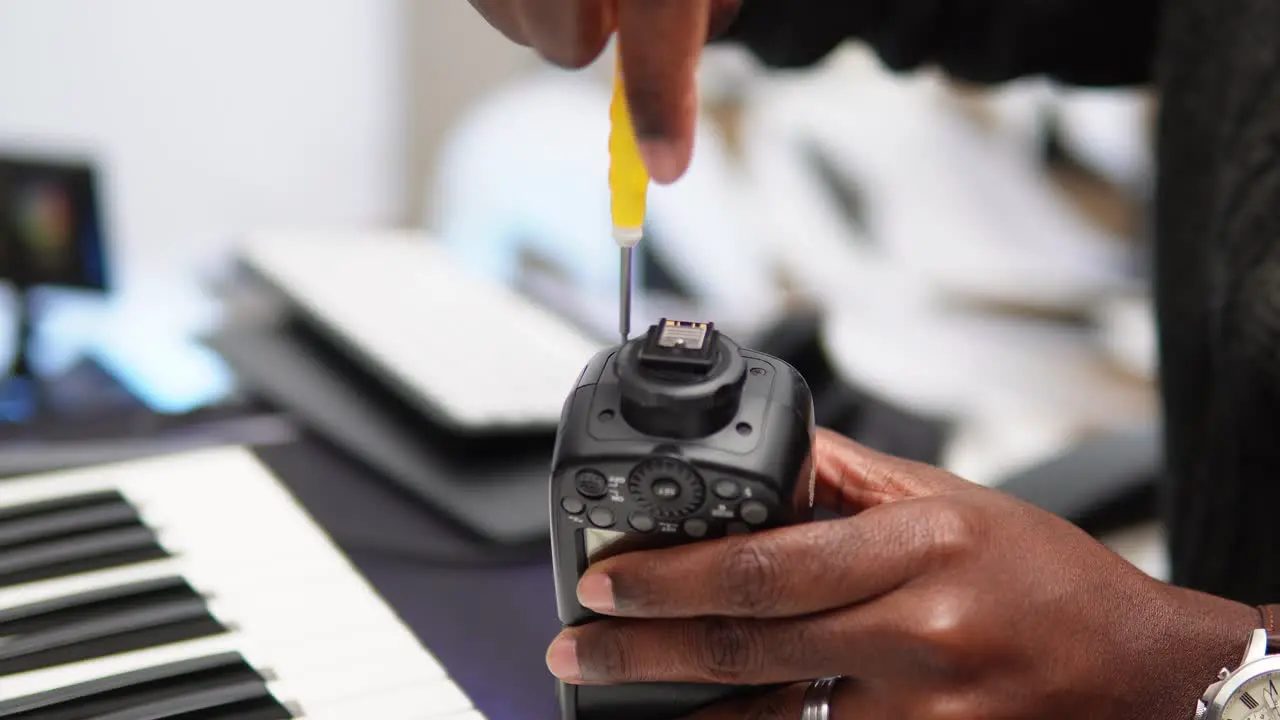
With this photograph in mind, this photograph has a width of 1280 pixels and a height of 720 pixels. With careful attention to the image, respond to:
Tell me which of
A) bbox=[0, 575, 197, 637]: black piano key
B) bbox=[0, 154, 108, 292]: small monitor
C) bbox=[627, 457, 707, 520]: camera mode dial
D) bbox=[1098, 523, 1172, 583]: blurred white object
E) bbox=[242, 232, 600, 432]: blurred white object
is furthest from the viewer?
bbox=[0, 154, 108, 292]: small monitor

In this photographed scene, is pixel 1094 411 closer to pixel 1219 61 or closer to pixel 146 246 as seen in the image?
pixel 1219 61

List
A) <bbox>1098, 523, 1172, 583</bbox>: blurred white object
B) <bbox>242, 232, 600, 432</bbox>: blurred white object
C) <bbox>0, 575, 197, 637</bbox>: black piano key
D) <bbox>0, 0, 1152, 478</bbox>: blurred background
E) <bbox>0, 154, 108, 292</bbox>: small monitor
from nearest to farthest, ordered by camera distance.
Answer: <bbox>0, 575, 197, 637</bbox>: black piano key, <bbox>242, 232, 600, 432</bbox>: blurred white object, <bbox>1098, 523, 1172, 583</bbox>: blurred white object, <bbox>0, 154, 108, 292</bbox>: small monitor, <bbox>0, 0, 1152, 478</bbox>: blurred background

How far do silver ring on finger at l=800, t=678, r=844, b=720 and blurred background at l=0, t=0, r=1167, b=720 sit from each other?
16.1 inches

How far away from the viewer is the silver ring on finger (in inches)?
14.6

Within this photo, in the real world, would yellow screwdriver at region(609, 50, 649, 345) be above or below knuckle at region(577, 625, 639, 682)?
above

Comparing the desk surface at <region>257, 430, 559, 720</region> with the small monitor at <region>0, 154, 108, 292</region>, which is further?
the small monitor at <region>0, 154, 108, 292</region>

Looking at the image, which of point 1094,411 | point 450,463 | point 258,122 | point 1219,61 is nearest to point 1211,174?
point 1219,61

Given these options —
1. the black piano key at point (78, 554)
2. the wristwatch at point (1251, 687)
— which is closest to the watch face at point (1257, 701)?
the wristwatch at point (1251, 687)

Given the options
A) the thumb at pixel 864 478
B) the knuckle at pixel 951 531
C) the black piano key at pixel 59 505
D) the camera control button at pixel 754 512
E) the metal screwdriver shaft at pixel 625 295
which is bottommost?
the black piano key at pixel 59 505

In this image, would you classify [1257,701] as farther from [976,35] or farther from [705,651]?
[976,35]

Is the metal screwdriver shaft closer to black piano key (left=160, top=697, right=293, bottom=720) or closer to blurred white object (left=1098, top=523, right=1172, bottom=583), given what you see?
black piano key (left=160, top=697, right=293, bottom=720)

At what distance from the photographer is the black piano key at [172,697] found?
414mm

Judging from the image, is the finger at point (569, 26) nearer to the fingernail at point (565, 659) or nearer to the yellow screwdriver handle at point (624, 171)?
the yellow screwdriver handle at point (624, 171)

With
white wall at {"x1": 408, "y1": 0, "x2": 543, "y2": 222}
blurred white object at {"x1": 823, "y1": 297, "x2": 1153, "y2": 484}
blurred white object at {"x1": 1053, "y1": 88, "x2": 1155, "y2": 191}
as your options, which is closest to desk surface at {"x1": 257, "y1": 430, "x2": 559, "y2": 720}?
blurred white object at {"x1": 823, "y1": 297, "x2": 1153, "y2": 484}
